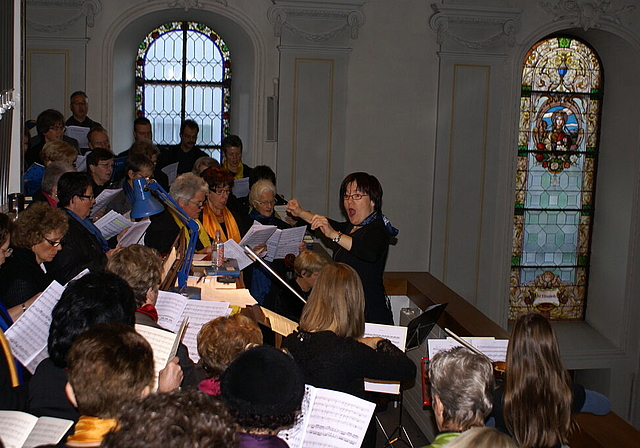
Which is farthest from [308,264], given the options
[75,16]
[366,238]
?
[75,16]

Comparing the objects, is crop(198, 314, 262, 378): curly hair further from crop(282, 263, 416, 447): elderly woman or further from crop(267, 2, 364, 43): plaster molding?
crop(267, 2, 364, 43): plaster molding

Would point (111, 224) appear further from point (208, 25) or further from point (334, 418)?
point (208, 25)

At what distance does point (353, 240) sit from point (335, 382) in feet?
5.81

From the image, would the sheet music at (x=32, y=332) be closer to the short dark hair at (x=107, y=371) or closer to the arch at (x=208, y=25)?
the short dark hair at (x=107, y=371)

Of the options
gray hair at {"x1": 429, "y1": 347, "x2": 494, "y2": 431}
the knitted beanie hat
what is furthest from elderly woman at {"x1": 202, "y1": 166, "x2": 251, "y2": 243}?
the knitted beanie hat

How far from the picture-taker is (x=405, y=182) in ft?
31.7

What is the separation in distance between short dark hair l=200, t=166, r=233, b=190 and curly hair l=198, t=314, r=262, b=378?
9.90 feet

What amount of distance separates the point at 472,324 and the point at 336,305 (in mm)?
2185

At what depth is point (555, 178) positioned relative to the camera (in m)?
10.7

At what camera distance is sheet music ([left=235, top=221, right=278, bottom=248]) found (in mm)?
5297

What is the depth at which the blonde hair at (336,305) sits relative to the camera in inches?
134

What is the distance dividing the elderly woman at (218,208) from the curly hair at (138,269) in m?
2.28

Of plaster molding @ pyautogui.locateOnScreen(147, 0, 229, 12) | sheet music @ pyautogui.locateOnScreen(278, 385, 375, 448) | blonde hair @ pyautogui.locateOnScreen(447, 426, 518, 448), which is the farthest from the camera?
plaster molding @ pyautogui.locateOnScreen(147, 0, 229, 12)

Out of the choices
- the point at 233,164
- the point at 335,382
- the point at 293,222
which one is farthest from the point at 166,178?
the point at 335,382
